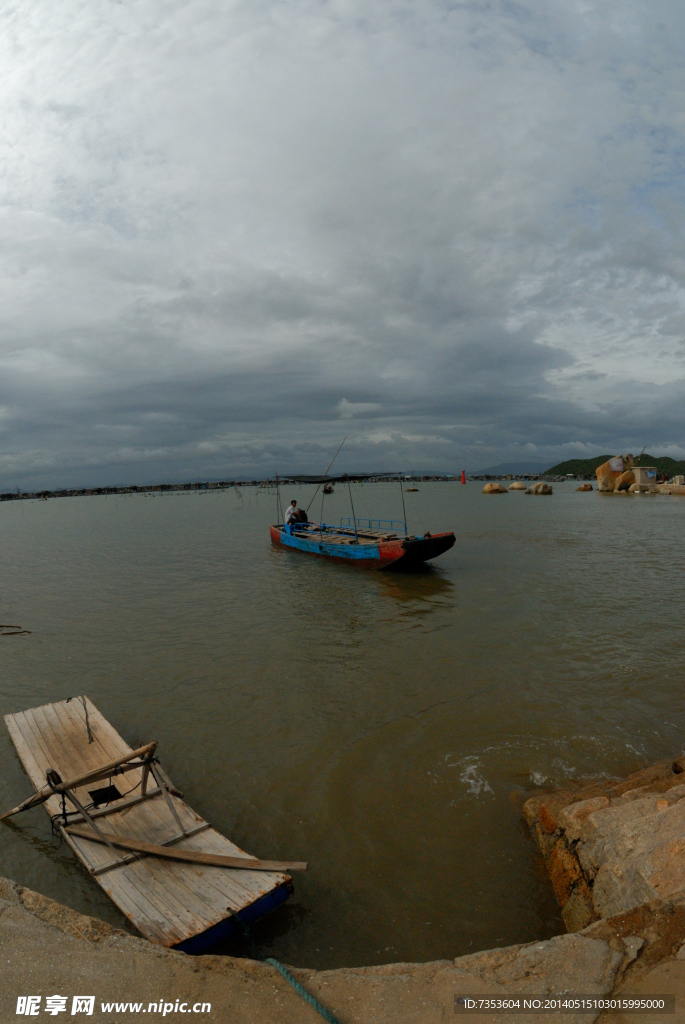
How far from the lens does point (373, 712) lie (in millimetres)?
9984

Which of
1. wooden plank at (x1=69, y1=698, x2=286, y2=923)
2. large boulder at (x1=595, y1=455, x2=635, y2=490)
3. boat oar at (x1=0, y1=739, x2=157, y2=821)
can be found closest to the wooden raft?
wooden plank at (x1=69, y1=698, x2=286, y2=923)

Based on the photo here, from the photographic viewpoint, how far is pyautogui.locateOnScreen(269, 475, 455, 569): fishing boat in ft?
70.7

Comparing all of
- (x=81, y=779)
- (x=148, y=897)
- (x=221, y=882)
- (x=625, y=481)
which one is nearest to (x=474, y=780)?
(x=221, y=882)

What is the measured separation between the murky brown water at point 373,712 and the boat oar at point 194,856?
703mm

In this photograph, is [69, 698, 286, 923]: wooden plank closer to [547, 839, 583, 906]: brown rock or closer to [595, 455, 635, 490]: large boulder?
[547, 839, 583, 906]: brown rock

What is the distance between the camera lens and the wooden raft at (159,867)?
4887 millimetres

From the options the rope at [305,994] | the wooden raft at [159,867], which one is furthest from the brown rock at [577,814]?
the rope at [305,994]

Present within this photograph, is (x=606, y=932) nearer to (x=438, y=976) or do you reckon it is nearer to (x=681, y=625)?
(x=438, y=976)

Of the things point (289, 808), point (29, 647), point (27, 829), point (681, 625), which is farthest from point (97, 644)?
point (681, 625)

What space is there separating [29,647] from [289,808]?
37.4ft

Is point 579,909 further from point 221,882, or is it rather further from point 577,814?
point 221,882

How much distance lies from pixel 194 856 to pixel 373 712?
194 inches

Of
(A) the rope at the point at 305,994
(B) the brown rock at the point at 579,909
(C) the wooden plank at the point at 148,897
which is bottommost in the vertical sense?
(B) the brown rock at the point at 579,909

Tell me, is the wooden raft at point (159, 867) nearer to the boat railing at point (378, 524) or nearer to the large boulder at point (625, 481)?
the boat railing at point (378, 524)
